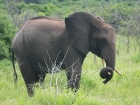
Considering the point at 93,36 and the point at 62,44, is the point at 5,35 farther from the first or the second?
the point at 93,36

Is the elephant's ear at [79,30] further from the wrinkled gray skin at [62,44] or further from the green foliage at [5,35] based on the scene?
the green foliage at [5,35]

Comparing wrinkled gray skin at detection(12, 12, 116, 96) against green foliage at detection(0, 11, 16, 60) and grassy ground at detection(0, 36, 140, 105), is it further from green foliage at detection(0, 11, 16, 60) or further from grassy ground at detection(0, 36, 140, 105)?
green foliage at detection(0, 11, 16, 60)

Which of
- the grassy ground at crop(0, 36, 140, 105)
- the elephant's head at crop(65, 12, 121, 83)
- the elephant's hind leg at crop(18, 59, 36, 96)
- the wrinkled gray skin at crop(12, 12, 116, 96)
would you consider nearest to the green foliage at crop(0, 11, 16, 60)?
the grassy ground at crop(0, 36, 140, 105)

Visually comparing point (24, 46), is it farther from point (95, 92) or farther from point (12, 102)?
point (95, 92)

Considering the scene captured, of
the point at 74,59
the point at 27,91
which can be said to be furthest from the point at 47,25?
the point at 27,91

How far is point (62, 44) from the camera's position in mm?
5914

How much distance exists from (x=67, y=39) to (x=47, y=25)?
1.58ft

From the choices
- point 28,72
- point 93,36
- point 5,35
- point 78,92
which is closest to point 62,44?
point 93,36

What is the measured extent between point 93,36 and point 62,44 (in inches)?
21.6

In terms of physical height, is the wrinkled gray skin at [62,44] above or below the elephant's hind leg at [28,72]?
above

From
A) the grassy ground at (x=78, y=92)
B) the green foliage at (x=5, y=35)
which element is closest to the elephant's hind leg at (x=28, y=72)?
the grassy ground at (x=78, y=92)

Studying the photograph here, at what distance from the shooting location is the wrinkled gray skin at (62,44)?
18.7ft

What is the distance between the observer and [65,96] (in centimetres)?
429

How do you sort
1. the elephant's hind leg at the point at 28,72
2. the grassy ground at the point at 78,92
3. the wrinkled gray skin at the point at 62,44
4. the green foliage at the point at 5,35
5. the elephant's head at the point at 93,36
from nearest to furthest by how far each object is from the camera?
the grassy ground at the point at 78,92
the elephant's head at the point at 93,36
the wrinkled gray skin at the point at 62,44
the elephant's hind leg at the point at 28,72
the green foliage at the point at 5,35
